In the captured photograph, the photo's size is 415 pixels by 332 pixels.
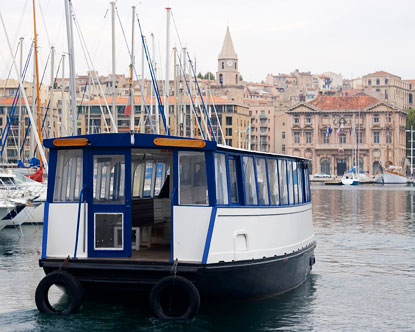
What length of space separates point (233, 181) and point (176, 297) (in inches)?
91.9

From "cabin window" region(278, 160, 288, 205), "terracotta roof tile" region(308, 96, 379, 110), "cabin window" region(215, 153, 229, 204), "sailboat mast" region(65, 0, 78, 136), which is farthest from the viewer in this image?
"terracotta roof tile" region(308, 96, 379, 110)

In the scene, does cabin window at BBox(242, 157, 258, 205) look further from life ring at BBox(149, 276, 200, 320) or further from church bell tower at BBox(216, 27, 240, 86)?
church bell tower at BBox(216, 27, 240, 86)

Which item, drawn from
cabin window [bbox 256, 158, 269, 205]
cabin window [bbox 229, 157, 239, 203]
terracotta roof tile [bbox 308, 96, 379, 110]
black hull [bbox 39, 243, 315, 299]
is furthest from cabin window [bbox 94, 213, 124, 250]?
terracotta roof tile [bbox 308, 96, 379, 110]

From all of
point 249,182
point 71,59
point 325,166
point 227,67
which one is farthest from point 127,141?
point 227,67

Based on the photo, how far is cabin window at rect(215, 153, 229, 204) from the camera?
50.9 feet

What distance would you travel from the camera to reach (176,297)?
15.1 meters

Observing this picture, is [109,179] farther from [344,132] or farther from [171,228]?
[344,132]

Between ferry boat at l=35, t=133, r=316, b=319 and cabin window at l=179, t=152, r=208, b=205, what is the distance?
0.02m

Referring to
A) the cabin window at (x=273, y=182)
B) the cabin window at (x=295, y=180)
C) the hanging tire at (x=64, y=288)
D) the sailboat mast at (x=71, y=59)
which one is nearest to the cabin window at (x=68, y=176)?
the hanging tire at (x=64, y=288)

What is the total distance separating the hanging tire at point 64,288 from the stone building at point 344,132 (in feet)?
483

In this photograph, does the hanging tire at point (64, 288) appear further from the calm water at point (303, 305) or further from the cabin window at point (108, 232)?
the cabin window at point (108, 232)

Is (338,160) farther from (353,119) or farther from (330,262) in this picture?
(330,262)

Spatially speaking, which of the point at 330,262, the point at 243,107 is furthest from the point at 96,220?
the point at 243,107

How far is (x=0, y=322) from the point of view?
620 inches
